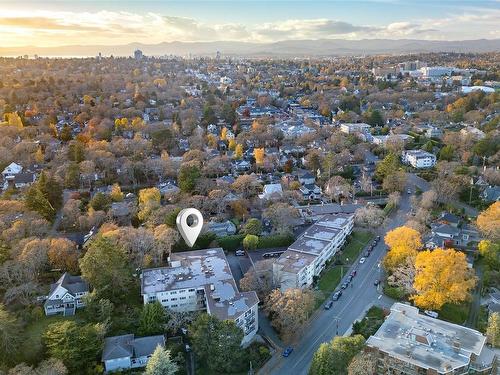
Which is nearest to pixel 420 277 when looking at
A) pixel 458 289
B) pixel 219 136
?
pixel 458 289

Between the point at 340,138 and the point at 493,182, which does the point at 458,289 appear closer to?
the point at 493,182

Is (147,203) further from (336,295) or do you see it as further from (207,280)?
(336,295)

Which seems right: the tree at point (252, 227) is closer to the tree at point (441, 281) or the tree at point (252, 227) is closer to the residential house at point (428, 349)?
the tree at point (441, 281)

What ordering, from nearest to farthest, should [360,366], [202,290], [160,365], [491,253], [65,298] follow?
[360,366] → [160,365] → [202,290] → [65,298] → [491,253]

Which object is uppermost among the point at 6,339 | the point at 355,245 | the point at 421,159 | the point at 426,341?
the point at 421,159

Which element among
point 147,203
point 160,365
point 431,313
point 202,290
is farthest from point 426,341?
point 147,203

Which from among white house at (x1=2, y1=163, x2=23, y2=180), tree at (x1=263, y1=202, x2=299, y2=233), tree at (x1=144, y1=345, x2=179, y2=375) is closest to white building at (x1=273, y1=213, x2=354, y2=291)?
tree at (x1=263, y1=202, x2=299, y2=233)

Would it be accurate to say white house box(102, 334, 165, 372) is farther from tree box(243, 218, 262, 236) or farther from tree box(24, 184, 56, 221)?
tree box(24, 184, 56, 221)

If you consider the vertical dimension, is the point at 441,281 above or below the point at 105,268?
below
